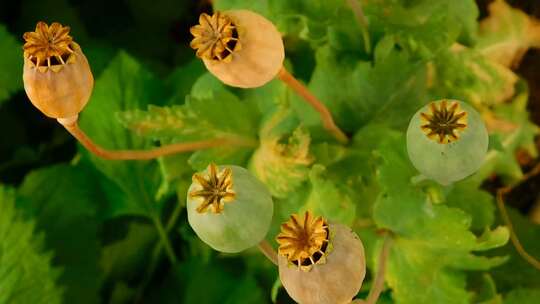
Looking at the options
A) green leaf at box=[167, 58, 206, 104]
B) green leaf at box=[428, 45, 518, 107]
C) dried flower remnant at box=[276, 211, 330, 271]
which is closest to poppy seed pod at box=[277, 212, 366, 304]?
dried flower remnant at box=[276, 211, 330, 271]

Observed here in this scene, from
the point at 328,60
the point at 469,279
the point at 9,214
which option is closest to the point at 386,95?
the point at 328,60

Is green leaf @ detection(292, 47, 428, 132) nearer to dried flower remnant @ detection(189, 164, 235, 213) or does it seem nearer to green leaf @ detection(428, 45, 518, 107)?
green leaf @ detection(428, 45, 518, 107)

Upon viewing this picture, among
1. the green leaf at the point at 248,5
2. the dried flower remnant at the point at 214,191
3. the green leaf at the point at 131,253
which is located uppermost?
the dried flower remnant at the point at 214,191

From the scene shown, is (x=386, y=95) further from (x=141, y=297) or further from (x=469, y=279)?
(x=141, y=297)

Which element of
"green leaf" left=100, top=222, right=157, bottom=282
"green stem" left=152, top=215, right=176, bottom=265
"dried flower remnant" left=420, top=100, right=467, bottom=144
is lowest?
"green leaf" left=100, top=222, right=157, bottom=282

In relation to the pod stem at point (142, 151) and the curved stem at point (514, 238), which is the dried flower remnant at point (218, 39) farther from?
the curved stem at point (514, 238)

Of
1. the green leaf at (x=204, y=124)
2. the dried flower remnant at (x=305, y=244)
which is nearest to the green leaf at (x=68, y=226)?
the green leaf at (x=204, y=124)

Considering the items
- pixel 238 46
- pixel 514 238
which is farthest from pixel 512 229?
pixel 238 46
